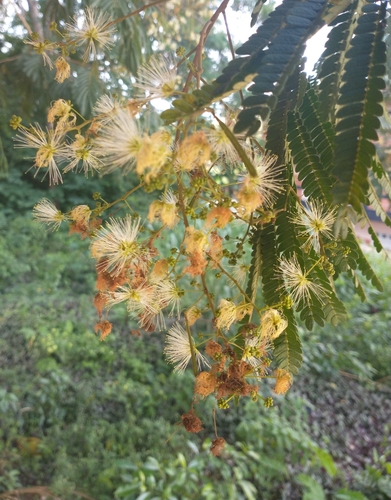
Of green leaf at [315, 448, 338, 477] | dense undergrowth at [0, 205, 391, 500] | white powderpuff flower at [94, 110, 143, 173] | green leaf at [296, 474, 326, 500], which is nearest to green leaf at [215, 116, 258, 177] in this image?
white powderpuff flower at [94, 110, 143, 173]

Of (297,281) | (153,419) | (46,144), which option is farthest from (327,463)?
(46,144)

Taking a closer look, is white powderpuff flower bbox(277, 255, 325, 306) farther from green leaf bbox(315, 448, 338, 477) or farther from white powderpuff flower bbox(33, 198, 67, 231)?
green leaf bbox(315, 448, 338, 477)

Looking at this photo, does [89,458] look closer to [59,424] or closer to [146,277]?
[59,424]

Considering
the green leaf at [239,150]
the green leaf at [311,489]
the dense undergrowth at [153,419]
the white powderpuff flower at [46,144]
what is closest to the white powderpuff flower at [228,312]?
the green leaf at [239,150]

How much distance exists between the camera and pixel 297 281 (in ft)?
1.63

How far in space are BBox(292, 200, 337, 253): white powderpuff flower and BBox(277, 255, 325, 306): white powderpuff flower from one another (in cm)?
4

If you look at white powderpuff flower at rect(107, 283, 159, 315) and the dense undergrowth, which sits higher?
white powderpuff flower at rect(107, 283, 159, 315)

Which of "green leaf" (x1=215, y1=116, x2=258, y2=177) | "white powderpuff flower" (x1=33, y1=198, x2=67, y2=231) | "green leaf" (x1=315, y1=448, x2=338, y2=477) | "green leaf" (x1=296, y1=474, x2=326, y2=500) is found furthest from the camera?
"green leaf" (x1=315, y1=448, x2=338, y2=477)

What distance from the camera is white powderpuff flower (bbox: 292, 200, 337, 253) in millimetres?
494

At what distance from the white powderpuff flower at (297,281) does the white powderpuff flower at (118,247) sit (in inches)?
6.6

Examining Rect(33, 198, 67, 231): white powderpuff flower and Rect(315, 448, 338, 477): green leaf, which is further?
Rect(315, 448, 338, 477): green leaf

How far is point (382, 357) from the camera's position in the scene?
2680mm

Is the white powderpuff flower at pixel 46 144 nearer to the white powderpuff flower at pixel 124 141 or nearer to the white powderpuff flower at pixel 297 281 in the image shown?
the white powderpuff flower at pixel 124 141

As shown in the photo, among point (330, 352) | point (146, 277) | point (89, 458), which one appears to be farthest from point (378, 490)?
point (146, 277)
